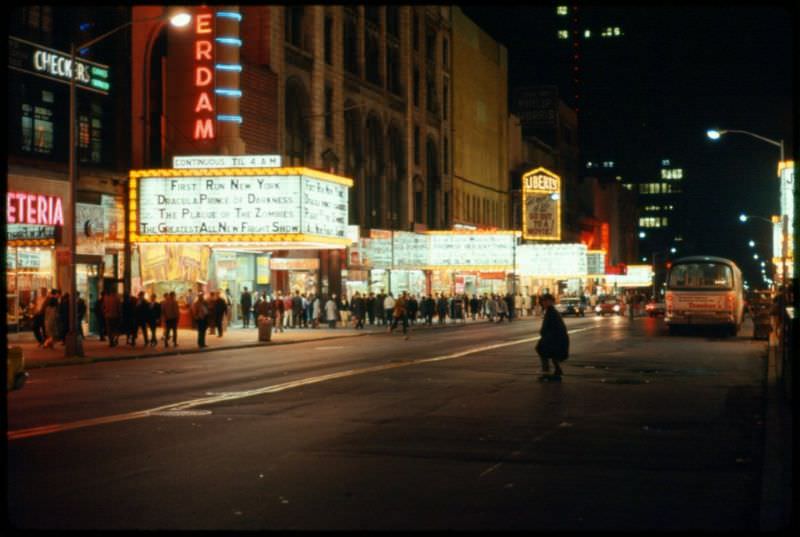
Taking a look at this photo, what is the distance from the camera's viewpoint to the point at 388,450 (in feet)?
41.3

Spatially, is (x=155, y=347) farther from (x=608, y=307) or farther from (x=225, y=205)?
(x=608, y=307)

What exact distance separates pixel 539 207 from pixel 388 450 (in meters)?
87.4

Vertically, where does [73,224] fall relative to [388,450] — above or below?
above

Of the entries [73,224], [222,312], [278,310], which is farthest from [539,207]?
[73,224]

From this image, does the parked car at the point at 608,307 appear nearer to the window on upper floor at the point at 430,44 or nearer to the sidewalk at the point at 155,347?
the window on upper floor at the point at 430,44

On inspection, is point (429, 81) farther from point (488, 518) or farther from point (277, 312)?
point (488, 518)

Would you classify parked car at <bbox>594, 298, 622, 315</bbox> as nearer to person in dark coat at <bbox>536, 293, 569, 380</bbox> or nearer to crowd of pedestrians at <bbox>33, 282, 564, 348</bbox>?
crowd of pedestrians at <bbox>33, 282, 564, 348</bbox>

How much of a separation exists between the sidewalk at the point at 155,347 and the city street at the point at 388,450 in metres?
5.25

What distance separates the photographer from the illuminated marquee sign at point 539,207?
323ft

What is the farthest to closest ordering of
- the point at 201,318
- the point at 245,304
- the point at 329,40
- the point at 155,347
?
1. the point at 329,40
2. the point at 245,304
3. the point at 201,318
4. the point at 155,347

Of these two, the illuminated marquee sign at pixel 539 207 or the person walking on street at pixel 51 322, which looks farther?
the illuminated marquee sign at pixel 539 207

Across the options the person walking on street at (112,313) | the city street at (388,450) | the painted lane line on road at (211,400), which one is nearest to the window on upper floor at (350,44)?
the person walking on street at (112,313)

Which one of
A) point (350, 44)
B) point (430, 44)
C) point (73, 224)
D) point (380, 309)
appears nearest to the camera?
point (73, 224)

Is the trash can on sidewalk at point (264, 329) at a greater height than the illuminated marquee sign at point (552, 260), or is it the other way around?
the illuminated marquee sign at point (552, 260)
